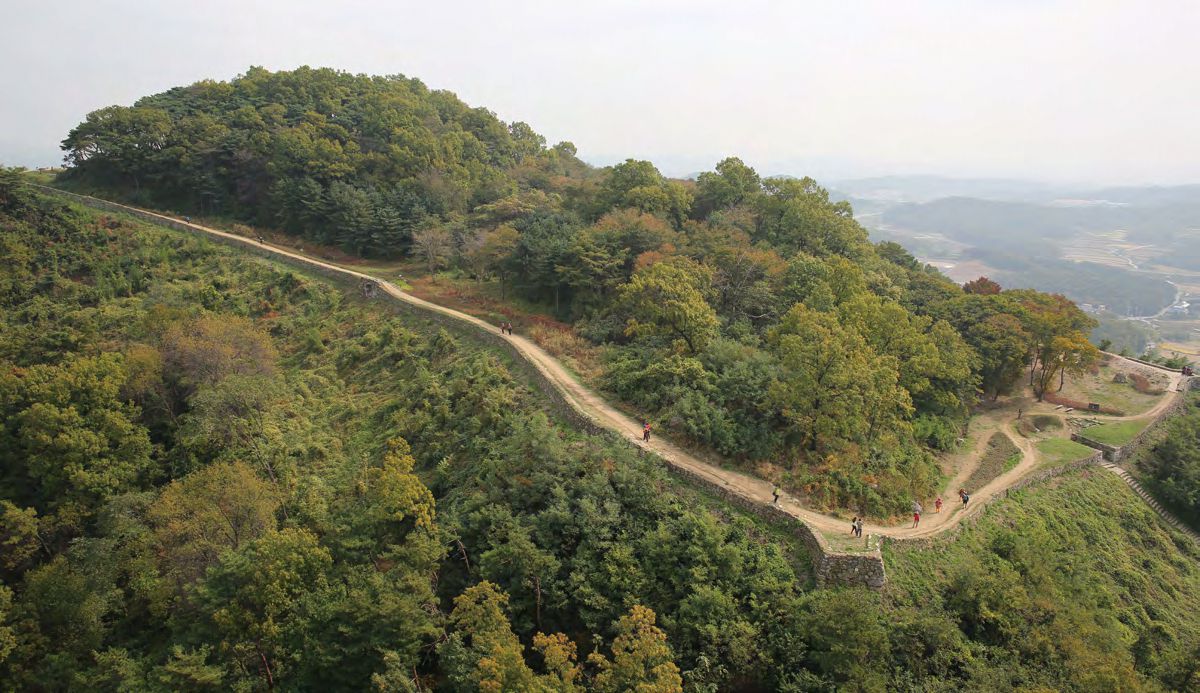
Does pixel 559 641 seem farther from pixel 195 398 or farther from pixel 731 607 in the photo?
pixel 195 398

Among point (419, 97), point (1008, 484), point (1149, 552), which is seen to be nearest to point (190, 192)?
point (419, 97)

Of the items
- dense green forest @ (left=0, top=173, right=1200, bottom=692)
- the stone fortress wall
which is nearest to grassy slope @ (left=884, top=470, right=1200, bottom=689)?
dense green forest @ (left=0, top=173, right=1200, bottom=692)

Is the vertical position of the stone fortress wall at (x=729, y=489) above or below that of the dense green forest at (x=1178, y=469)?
above

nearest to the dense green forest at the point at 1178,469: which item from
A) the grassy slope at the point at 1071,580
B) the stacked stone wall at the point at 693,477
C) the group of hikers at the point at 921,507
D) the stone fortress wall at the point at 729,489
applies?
the stone fortress wall at the point at 729,489

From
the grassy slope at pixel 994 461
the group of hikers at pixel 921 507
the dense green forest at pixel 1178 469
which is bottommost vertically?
the dense green forest at pixel 1178 469

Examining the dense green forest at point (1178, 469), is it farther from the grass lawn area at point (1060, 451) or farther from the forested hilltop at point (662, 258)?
the forested hilltop at point (662, 258)

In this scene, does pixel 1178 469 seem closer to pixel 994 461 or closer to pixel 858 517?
pixel 994 461

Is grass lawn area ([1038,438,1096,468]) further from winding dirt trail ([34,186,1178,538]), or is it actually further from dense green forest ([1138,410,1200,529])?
dense green forest ([1138,410,1200,529])

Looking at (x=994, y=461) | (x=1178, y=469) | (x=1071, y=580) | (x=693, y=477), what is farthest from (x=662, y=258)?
(x=1178, y=469)
